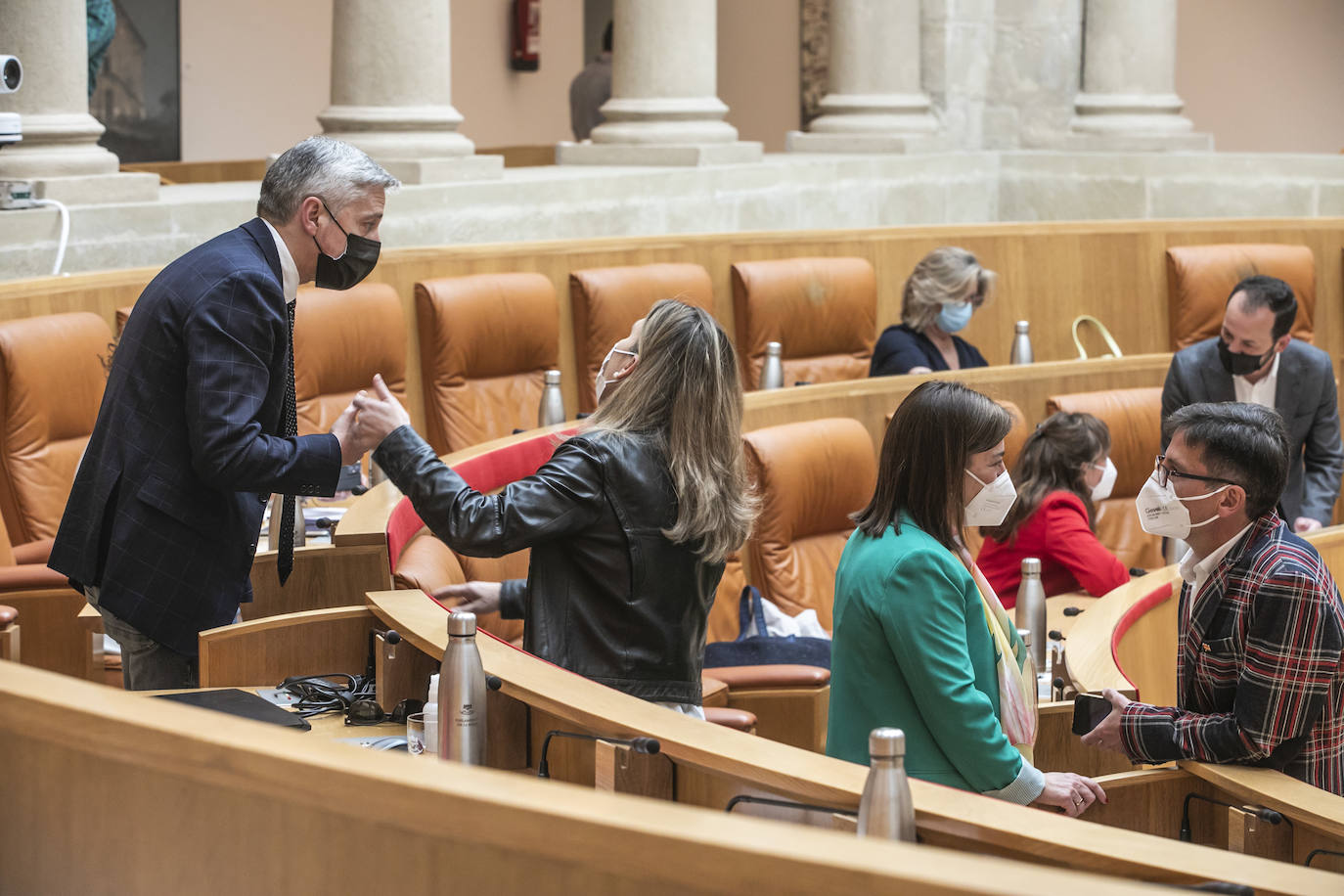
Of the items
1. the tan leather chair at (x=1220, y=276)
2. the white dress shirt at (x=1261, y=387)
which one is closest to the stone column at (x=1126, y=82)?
the tan leather chair at (x=1220, y=276)

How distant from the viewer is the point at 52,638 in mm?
4156

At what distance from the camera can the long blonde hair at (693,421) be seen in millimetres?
2582

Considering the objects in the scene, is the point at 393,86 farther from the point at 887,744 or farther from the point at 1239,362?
the point at 887,744

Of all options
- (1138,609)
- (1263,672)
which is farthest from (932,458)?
(1138,609)

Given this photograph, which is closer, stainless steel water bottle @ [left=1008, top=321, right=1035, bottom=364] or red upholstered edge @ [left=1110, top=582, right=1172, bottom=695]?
red upholstered edge @ [left=1110, top=582, right=1172, bottom=695]

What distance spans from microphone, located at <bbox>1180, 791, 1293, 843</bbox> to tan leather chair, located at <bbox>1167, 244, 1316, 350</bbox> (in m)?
5.87

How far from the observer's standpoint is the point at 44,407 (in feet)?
15.5

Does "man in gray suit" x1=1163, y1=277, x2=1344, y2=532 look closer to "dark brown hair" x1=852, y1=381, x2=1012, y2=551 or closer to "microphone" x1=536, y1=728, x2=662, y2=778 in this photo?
"dark brown hair" x1=852, y1=381, x2=1012, y2=551

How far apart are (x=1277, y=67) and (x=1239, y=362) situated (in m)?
8.30

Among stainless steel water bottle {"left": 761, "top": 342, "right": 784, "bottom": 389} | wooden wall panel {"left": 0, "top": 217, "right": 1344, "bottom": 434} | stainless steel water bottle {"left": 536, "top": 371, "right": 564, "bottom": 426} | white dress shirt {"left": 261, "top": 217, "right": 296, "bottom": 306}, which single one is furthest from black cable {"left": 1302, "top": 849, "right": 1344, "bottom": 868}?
wooden wall panel {"left": 0, "top": 217, "right": 1344, "bottom": 434}

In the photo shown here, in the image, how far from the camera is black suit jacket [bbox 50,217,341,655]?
8.52ft

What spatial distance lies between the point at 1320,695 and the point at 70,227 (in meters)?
4.38

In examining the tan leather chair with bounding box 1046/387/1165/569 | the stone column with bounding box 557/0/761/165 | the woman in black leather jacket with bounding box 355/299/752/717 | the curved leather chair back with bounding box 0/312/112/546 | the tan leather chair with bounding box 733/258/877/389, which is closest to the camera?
the woman in black leather jacket with bounding box 355/299/752/717

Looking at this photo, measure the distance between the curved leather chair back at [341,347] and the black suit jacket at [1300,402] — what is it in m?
2.58
